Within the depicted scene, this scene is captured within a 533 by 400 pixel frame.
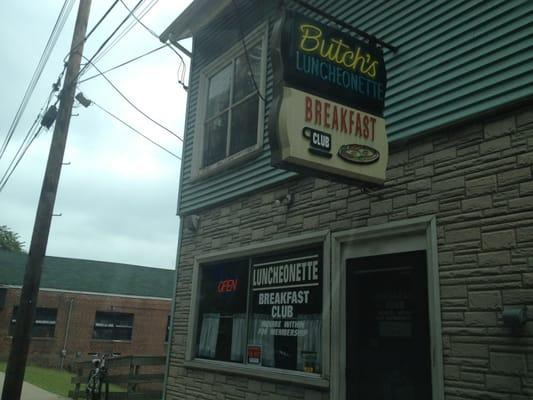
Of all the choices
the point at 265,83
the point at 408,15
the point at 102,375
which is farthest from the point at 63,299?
the point at 408,15

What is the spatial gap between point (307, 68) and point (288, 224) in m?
2.56

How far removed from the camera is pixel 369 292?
5664 millimetres

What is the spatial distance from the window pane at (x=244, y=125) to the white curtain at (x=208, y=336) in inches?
102

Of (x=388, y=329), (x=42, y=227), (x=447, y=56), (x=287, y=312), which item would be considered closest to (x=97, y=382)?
(x=42, y=227)

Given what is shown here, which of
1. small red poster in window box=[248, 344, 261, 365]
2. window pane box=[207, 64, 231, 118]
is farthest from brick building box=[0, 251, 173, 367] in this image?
small red poster in window box=[248, 344, 261, 365]

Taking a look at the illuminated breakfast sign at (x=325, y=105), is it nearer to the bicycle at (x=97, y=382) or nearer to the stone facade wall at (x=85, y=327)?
the bicycle at (x=97, y=382)

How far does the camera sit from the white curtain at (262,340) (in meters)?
6.76

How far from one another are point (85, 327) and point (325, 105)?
2828 centimetres

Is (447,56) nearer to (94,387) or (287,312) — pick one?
(287,312)

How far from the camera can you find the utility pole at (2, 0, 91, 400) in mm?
8930

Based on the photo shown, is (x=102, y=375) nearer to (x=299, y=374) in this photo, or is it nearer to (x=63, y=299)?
(x=299, y=374)

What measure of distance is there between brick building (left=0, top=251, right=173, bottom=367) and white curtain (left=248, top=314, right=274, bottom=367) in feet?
75.5

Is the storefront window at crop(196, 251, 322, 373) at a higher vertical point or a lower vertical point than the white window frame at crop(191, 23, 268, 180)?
lower

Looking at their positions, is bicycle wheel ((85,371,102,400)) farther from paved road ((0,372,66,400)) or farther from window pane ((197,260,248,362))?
Answer: window pane ((197,260,248,362))
